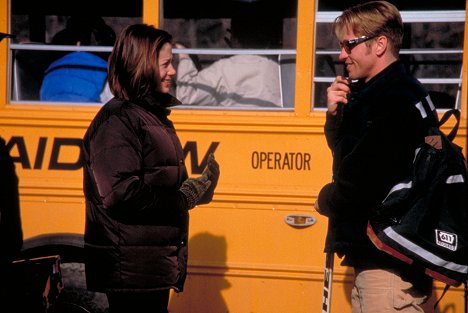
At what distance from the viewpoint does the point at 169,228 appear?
2.67m

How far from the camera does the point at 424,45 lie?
472 centimetres

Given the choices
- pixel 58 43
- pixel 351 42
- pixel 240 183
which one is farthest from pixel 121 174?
pixel 58 43

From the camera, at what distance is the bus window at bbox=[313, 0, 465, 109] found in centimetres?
390

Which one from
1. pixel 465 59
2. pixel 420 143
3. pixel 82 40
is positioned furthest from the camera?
pixel 82 40

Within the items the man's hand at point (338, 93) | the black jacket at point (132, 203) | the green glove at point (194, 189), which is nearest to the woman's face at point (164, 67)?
the black jacket at point (132, 203)

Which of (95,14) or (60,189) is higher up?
(95,14)

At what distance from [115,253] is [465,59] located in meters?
2.16

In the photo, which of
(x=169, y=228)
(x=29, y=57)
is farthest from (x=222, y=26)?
(x=169, y=228)

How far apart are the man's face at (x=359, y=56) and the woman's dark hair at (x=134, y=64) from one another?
2.38 ft

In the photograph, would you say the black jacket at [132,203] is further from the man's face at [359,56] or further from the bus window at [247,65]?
the bus window at [247,65]

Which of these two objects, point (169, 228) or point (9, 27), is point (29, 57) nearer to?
point (9, 27)

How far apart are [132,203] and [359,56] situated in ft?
3.27

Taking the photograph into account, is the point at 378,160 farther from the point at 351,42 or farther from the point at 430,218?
the point at 351,42

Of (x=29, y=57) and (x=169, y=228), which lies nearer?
(x=169, y=228)
